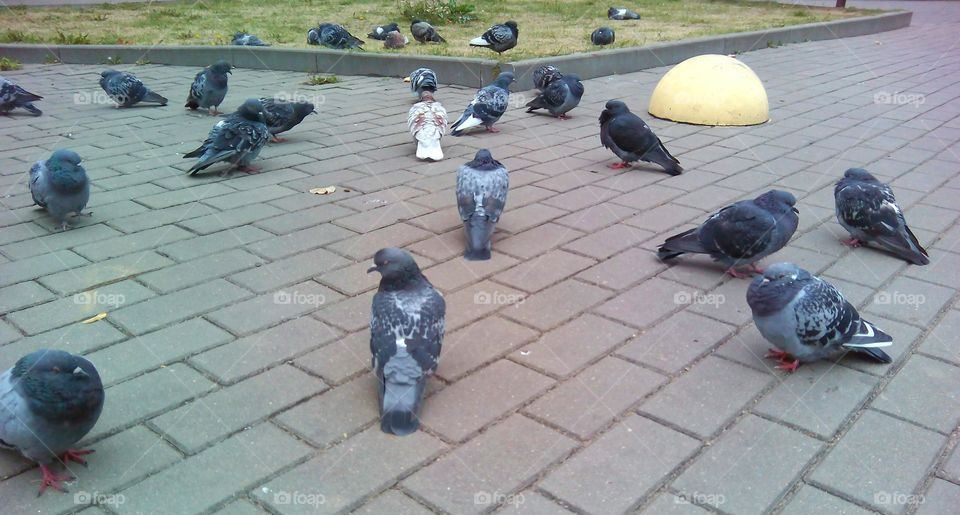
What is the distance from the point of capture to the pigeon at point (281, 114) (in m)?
7.22

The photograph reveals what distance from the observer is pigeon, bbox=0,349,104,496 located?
8.98 ft

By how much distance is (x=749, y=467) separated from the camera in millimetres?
2902

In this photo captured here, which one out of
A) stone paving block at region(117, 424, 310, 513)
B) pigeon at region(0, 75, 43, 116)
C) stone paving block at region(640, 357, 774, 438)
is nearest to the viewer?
stone paving block at region(117, 424, 310, 513)

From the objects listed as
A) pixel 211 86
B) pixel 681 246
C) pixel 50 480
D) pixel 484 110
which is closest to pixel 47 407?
pixel 50 480

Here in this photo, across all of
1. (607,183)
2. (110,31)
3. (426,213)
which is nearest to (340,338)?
(426,213)

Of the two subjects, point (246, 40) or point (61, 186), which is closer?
point (61, 186)

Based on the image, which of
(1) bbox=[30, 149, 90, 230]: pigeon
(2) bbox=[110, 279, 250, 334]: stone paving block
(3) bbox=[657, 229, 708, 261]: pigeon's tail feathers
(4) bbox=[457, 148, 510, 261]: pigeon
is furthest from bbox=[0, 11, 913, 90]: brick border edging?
(2) bbox=[110, 279, 250, 334]: stone paving block

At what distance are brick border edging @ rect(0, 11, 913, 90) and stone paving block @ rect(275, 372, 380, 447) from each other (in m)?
6.91

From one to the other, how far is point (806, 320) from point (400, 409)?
1802 millimetres

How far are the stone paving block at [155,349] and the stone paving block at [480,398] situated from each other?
1.19 m

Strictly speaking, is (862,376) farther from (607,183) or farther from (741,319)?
(607,183)

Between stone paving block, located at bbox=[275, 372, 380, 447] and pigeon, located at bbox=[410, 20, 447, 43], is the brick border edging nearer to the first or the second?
pigeon, located at bbox=[410, 20, 447, 43]

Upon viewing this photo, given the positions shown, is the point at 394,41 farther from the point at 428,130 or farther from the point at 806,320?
the point at 806,320

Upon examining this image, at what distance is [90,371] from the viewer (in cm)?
285
